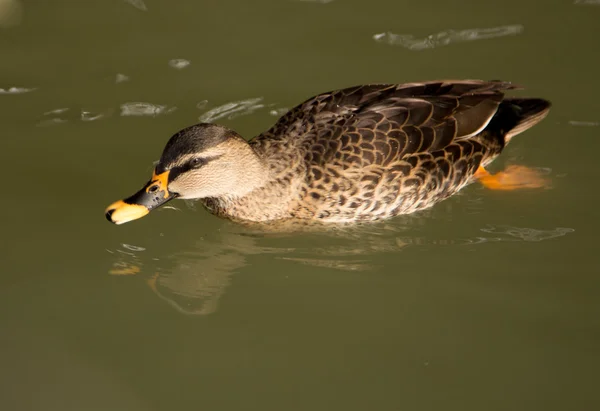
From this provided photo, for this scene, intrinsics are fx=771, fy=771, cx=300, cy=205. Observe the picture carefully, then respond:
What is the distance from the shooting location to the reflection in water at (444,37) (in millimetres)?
7453

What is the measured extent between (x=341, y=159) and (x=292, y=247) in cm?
75

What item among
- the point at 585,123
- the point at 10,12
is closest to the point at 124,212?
the point at 10,12

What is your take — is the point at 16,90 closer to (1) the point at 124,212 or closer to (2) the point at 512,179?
(1) the point at 124,212

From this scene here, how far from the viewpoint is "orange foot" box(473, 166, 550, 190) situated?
20.5 feet

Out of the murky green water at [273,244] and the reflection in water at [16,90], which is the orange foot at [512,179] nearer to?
the murky green water at [273,244]

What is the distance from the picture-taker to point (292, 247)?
5.69m

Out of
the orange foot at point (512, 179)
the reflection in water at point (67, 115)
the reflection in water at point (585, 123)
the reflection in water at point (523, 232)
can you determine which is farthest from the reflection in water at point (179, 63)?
the reflection in water at point (585, 123)

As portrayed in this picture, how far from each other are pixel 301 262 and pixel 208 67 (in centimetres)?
268

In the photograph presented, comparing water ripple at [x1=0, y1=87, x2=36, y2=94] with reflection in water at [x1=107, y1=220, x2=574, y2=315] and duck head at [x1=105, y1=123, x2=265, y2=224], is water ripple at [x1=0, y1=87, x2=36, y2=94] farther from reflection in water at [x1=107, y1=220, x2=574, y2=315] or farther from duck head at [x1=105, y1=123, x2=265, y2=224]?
duck head at [x1=105, y1=123, x2=265, y2=224]

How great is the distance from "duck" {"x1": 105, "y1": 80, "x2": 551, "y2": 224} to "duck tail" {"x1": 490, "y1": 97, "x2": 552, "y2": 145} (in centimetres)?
25

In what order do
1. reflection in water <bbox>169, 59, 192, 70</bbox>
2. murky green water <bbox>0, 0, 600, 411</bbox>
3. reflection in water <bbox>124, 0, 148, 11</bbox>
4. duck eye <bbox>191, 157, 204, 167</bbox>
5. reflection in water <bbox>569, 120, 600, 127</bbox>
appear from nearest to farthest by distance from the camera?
murky green water <bbox>0, 0, 600, 411</bbox> → duck eye <bbox>191, 157, 204, 167</bbox> → reflection in water <bbox>569, 120, 600, 127</bbox> → reflection in water <bbox>169, 59, 192, 70</bbox> → reflection in water <bbox>124, 0, 148, 11</bbox>

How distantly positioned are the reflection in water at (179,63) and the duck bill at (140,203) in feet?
7.69

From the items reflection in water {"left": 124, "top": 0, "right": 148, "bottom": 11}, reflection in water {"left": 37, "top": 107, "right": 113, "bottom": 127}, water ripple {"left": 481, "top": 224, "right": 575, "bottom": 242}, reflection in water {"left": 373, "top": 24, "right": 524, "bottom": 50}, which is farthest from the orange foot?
reflection in water {"left": 124, "top": 0, "right": 148, "bottom": 11}

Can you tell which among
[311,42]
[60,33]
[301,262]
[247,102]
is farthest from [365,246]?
[60,33]
